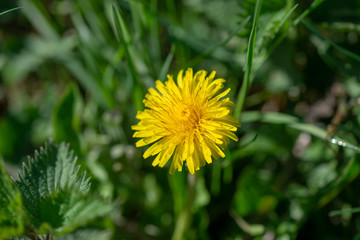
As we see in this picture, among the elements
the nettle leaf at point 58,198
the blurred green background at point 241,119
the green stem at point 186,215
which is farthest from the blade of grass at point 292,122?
the nettle leaf at point 58,198

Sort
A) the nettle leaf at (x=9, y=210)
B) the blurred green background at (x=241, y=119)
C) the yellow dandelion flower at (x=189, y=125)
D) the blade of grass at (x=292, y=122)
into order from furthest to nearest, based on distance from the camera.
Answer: the blurred green background at (x=241, y=119), the blade of grass at (x=292, y=122), the yellow dandelion flower at (x=189, y=125), the nettle leaf at (x=9, y=210)

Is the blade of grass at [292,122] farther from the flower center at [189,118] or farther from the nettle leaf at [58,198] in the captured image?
the nettle leaf at [58,198]

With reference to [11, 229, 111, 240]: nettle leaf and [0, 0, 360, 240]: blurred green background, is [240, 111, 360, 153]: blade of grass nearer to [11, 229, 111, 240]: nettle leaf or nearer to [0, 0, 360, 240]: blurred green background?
[0, 0, 360, 240]: blurred green background

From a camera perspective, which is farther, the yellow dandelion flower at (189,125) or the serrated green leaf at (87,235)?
the serrated green leaf at (87,235)

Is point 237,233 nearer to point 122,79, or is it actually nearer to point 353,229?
point 353,229

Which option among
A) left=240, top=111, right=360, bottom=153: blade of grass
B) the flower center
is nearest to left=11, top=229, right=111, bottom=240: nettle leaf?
the flower center

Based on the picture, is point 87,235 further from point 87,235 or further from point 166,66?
point 166,66

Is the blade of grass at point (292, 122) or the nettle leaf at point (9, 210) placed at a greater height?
the blade of grass at point (292, 122)
